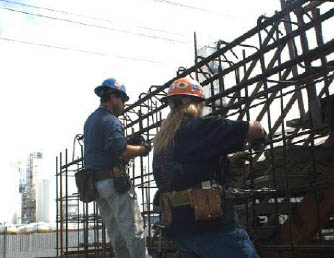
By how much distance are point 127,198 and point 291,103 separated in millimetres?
4256

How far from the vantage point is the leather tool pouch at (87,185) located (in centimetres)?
430

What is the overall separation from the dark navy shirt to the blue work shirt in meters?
1.14

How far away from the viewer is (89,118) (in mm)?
4508

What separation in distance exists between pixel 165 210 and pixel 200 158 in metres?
0.46

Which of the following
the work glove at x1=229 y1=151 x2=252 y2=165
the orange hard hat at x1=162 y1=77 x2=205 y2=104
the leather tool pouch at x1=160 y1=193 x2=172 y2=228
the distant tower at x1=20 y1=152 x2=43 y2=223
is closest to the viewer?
the leather tool pouch at x1=160 y1=193 x2=172 y2=228

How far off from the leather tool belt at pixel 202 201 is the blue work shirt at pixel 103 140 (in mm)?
1246

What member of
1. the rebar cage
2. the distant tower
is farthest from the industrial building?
the distant tower

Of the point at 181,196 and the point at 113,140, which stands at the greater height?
the point at 113,140

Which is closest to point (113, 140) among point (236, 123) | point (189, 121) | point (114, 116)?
point (114, 116)

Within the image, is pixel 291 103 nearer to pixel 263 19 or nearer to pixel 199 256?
pixel 263 19

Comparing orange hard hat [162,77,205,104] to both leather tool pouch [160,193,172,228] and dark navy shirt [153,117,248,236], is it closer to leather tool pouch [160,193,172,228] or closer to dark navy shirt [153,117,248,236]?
dark navy shirt [153,117,248,236]

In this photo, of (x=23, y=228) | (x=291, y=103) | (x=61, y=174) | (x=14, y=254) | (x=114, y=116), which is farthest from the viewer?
(x=23, y=228)

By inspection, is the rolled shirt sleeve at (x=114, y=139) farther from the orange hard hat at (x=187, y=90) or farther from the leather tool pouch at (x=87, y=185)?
the orange hard hat at (x=187, y=90)

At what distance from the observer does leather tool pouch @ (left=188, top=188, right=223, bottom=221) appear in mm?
2732
